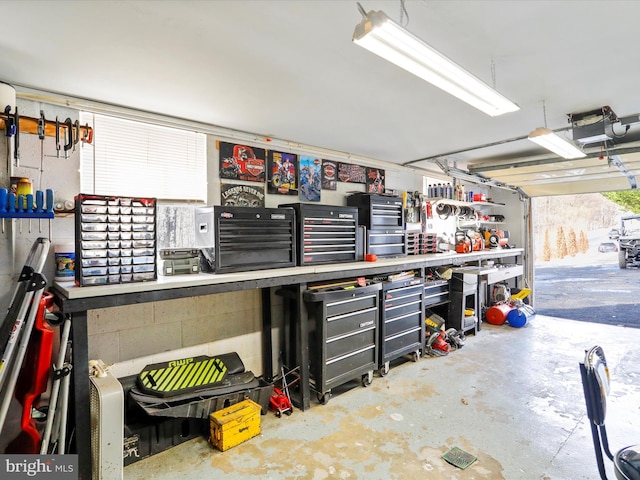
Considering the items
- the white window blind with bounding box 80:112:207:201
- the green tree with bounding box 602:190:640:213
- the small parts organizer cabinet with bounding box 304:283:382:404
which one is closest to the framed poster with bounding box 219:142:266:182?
the white window blind with bounding box 80:112:207:201

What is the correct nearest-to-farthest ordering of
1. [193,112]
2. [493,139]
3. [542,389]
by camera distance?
[193,112] < [542,389] < [493,139]

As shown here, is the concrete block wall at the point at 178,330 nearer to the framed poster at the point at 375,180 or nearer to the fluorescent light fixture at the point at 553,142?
the framed poster at the point at 375,180

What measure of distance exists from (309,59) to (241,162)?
1.53 meters

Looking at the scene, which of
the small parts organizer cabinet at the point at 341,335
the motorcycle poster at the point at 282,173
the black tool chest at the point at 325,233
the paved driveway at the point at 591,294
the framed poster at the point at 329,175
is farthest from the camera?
the paved driveway at the point at 591,294

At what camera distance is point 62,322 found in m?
2.05

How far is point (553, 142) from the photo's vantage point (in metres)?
3.09

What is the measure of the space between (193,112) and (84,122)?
31.1 inches

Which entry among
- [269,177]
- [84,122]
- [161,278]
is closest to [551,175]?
[269,177]

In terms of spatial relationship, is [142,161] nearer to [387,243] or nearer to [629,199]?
[387,243]

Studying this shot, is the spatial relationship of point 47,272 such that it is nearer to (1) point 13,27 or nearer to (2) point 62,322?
(2) point 62,322

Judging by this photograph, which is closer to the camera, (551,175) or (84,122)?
(84,122)

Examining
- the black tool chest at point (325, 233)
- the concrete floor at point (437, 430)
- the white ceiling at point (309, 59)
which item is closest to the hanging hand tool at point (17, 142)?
the white ceiling at point (309, 59)

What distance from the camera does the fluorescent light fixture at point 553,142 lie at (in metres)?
2.79

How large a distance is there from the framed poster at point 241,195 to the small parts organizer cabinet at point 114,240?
1056 millimetres
